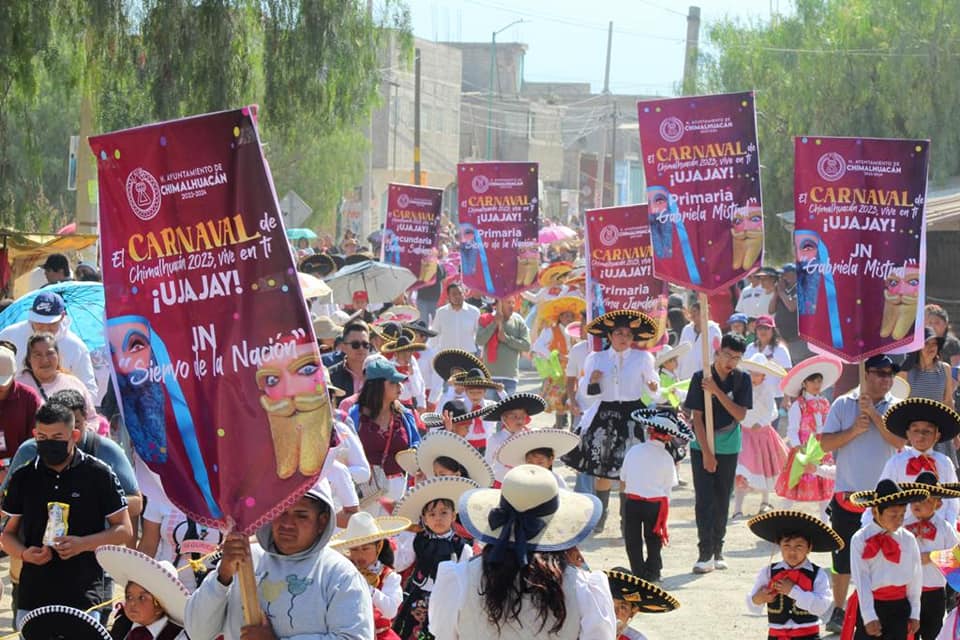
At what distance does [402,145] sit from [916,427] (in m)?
63.8

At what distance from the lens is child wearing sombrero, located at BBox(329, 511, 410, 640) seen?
773cm

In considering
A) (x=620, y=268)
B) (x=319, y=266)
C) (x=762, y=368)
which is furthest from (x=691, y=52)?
(x=762, y=368)

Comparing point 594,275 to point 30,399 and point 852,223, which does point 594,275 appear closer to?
point 852,223

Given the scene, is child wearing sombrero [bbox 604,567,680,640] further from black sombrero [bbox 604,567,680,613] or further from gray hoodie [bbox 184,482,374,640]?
gray hoodie [bbox 184,482,374,640]

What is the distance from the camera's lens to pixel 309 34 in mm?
22156

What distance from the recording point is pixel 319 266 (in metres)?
22.2

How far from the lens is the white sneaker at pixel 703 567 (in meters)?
12.3

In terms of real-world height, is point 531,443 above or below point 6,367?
below

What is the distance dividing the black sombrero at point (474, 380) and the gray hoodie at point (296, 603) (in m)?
6.97

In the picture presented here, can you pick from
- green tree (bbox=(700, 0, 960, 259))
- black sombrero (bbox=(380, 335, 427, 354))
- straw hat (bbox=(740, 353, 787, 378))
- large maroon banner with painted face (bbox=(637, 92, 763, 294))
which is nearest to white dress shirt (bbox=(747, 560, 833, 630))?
large maroon banner with painted face (bbox=(637, 92, 763, 294))

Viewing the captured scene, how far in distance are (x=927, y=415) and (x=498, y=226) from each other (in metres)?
11.9

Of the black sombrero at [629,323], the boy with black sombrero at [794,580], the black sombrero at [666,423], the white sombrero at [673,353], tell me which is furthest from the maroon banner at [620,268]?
the boy with black sombrero at [794,580]

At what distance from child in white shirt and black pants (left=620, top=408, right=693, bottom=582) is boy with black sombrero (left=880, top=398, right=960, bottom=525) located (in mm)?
2246

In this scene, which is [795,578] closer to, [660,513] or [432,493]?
[432,493]
